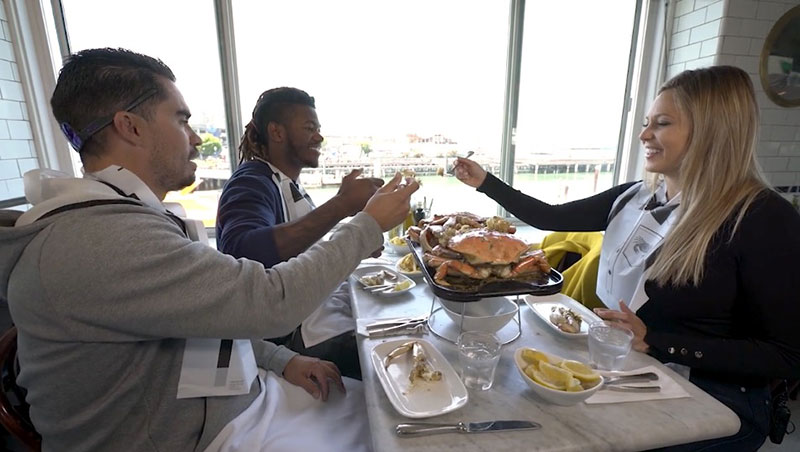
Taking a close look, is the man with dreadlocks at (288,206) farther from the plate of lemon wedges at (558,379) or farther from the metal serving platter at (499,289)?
the plate of lemon wedges at (558,379)

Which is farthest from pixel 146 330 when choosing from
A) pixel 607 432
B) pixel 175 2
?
pixel 175 2

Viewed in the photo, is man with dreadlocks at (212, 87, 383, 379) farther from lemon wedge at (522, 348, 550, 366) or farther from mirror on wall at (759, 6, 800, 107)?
mirror on wall at (759, 6, 800, 107)

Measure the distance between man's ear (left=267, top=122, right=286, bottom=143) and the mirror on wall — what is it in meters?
2.95

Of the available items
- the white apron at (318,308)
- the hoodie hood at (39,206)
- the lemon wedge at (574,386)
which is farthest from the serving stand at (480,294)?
the hoodie hood at (39,206)

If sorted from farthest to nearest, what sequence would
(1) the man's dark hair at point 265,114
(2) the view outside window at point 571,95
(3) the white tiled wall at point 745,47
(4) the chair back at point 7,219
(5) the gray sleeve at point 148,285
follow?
1. (2) the view outside window at point 571,95
2. (3) the white tiled wall at point 745,47
3. (1) the man's dark hair at point 265,114
4. (4) the chair back at point 7,219
5. (5) the gray sleeve at point 148,285

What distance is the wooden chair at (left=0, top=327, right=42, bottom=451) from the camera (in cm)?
88

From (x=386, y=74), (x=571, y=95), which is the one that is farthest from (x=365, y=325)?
(x=571, y=95)

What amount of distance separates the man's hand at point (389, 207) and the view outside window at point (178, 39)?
1.79 meters

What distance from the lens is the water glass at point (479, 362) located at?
86 cm

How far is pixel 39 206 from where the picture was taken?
76cm

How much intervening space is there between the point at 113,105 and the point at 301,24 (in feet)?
6.39

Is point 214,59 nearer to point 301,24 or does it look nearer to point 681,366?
point 301,24

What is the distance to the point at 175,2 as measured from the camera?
2371mm

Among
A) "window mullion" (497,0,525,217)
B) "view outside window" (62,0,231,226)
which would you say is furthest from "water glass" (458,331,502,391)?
"window mullion" (497,0,525,217)
